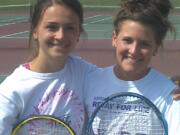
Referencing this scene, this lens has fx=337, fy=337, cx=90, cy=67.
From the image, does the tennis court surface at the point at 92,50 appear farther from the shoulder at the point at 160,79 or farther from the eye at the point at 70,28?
the eye at the point at 70,28

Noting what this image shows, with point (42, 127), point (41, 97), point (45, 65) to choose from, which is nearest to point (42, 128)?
point (42, 127)

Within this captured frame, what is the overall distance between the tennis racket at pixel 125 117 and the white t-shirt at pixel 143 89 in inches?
2.4

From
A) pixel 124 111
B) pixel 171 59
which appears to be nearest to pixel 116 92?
pixel 124 111

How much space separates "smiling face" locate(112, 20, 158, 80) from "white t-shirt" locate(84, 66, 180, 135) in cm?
9

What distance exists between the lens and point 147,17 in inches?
83.7

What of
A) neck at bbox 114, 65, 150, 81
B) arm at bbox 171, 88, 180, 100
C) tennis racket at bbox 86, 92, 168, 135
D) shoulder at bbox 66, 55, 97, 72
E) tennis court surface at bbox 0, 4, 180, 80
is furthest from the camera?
tennis court surface at bbox 0, 4, 180, 80

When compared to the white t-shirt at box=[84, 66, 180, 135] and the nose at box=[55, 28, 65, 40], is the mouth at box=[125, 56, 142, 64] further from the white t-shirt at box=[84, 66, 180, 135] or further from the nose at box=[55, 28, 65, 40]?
the nose at box=[55, 28, 65, 40]

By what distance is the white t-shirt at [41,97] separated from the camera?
2.06 meters

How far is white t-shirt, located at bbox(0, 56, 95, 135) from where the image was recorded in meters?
2.06

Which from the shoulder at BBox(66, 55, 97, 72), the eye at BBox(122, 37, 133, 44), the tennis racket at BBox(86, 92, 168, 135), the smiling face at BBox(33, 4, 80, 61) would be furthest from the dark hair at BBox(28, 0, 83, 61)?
the tennis racket at BBox(86, 92, 168, 135)

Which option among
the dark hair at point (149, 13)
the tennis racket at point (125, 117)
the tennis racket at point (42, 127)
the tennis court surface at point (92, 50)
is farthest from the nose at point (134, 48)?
the tennis court surface at point (92, 50)

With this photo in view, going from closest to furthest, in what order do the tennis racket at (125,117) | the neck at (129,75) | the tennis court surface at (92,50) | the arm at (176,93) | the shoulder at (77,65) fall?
1. the arm at (176,93)
2. the tennis racket at (125,117)
3. the neck at (129,75)
4. the shoulder at (77,65)
5. the tennis court surface at (92,50)

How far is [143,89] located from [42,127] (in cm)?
71

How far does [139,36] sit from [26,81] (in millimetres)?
767
